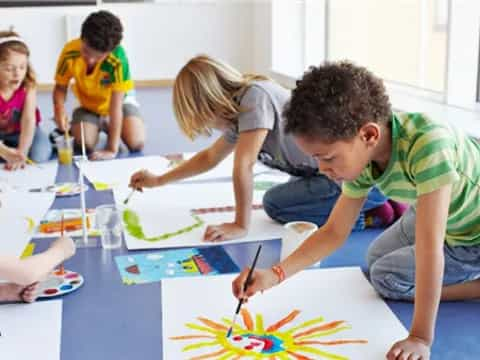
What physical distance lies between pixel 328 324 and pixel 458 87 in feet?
5.76

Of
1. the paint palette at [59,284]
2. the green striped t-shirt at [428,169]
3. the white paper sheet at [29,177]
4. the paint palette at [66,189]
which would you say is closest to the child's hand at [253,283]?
the green striped t-shirt at [428,169]

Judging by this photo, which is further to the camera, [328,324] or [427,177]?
[328,324]

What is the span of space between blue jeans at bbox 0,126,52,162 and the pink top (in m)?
0.03

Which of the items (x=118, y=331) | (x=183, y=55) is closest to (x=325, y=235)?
(x=118, y=331)

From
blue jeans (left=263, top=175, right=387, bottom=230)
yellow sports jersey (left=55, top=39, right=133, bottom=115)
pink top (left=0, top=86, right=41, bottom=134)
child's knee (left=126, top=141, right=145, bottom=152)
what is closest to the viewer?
blue jeans (left=263, top=175, right=387, bottom=230)

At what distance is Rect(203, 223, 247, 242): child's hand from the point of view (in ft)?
5.95

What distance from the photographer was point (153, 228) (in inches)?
75.3

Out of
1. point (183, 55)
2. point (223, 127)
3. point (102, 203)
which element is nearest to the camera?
point (223, 127)

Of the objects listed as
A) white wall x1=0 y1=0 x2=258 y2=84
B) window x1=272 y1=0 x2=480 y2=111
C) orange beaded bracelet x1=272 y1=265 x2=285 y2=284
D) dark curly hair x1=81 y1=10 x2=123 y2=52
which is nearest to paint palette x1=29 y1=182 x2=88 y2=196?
dark curly hair x1=81 y1=10 x2=123 y2=52

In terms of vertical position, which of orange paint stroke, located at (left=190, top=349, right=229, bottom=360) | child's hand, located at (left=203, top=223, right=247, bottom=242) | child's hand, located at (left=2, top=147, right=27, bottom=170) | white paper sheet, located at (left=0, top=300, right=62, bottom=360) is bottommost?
white paper sheet, located at (left=0, top=300, right=62, bottom=360)

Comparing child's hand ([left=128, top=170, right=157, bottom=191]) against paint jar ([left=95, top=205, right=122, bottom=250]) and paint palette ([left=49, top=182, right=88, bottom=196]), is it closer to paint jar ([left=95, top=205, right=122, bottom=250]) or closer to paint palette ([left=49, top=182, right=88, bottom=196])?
paint jar ([left=95, top=205, right=122, bottom=250])

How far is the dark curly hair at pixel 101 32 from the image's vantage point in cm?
263

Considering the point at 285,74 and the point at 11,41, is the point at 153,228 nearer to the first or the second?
the point at 11,41

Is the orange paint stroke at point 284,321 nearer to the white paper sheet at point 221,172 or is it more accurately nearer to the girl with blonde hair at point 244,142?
the girl with blonde hair at point 244,142
